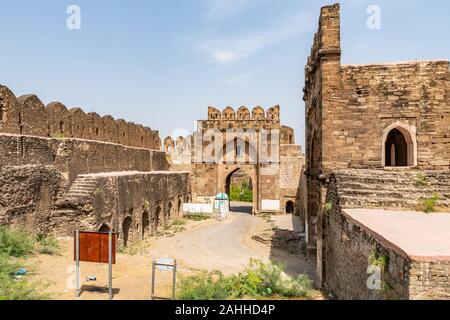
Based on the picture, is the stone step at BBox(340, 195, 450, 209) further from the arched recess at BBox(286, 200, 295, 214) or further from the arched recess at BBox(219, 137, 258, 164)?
the arched recess at BBox(219, 137, 258, 164)

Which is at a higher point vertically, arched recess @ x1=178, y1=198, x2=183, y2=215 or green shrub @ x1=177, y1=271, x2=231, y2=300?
green shrub @ x1=177, y1=271, x2=231, y2=300

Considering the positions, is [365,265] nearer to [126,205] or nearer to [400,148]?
[400,148]

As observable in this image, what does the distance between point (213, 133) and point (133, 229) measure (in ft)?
40.5

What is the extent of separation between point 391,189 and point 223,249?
879 centimetres

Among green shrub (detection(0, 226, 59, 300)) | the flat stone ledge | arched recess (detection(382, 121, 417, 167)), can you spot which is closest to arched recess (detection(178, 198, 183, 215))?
green shrub (detection(0, 226, 59, 300))

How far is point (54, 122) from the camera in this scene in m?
12.5

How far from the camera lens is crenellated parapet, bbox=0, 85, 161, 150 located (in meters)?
10.1

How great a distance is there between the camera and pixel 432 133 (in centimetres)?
941

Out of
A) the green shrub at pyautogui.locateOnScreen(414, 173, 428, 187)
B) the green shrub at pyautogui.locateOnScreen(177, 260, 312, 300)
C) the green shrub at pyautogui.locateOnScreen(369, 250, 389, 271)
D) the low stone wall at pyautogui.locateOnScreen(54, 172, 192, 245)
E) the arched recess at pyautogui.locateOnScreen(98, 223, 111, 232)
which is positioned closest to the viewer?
the green shrub at pyautogui.locateOnScreen(369, 250, 389, 271)

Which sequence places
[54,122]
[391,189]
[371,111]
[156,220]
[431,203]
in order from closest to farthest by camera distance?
[431,203]
[391,189]
[371,111]
[54,122]
[156,220]

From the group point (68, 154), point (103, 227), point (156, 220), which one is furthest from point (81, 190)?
point (156, 220)

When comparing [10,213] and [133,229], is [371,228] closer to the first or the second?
[10,213]

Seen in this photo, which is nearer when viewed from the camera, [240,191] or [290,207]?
[290,207]
